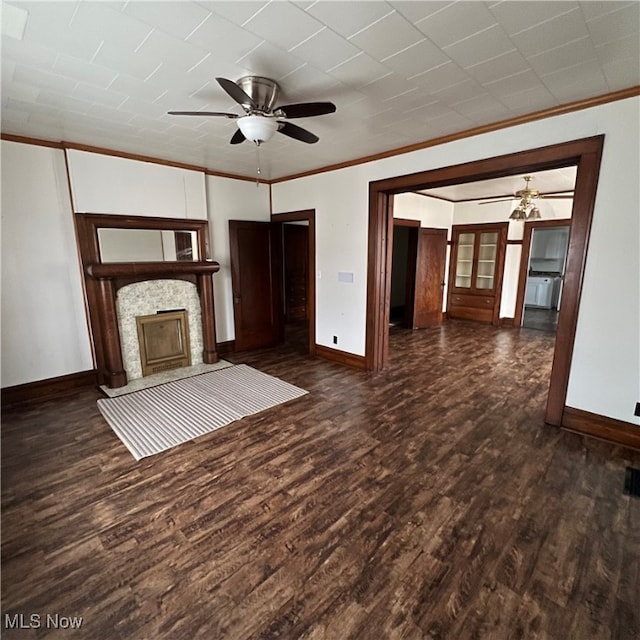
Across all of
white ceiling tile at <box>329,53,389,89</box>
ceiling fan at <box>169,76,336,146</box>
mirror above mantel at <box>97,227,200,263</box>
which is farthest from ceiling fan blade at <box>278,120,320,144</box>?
mirror above mantel at <box>97,227,200,263</box>

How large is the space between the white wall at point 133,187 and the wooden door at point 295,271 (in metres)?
2.70

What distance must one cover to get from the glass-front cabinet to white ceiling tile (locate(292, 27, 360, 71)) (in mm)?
5976

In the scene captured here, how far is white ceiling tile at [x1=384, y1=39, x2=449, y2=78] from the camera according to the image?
193 centimetres

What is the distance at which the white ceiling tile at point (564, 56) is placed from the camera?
190cm

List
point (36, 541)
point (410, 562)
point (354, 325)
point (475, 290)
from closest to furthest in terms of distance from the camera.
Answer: point (410, 562) → point (36, 541) → point (354, 325) → point (475, 290)

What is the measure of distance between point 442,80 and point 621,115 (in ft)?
4.74

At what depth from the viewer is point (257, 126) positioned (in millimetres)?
2266

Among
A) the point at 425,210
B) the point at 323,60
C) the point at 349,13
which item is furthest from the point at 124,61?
the point at 425,210

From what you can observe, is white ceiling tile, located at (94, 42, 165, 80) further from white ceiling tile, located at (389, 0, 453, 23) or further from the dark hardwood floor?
the dark hardwood floor

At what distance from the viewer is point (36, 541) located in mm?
1859

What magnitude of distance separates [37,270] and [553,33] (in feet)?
16.0

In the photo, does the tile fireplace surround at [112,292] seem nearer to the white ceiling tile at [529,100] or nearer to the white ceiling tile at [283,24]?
the white ceiling tile at [283,24]

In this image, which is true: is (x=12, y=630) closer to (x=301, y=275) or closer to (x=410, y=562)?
(x=410, y=562)

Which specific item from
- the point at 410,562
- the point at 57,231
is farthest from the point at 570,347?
the point at 57,231
